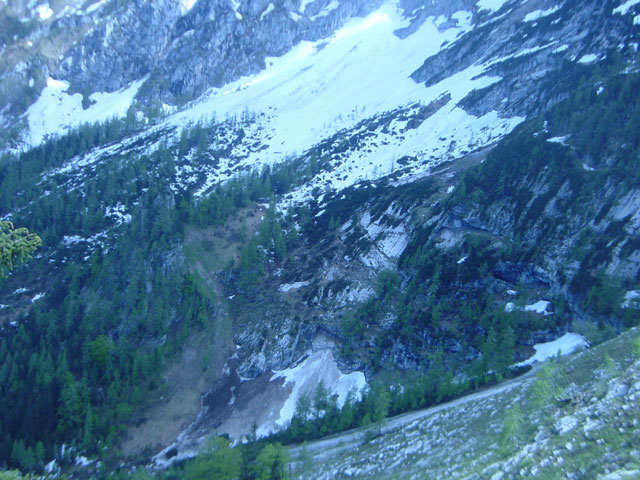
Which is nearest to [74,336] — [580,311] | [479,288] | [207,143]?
[479,288]

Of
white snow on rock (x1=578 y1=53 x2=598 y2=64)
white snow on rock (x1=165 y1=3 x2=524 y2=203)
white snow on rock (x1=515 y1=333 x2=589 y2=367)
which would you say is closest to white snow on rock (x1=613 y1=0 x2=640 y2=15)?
white snow on rock (x1=578 y1=53 x2=598 y2=64)

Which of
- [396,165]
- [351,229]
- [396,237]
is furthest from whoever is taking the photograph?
[396,165]

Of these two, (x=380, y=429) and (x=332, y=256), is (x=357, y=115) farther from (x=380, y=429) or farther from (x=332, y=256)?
(x=380, y=429)

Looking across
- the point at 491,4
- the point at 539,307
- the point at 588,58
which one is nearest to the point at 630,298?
the point at 539,307

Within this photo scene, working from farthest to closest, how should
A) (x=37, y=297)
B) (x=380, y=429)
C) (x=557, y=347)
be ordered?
(x=37, y=297)
(x=557, y=347)
(x=380, y=429)

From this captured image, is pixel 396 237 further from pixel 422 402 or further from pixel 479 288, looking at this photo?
pixel 422 402


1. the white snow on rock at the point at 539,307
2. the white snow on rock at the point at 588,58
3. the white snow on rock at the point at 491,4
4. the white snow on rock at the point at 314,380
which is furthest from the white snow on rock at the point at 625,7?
the white snow on rock at the point at 314,380

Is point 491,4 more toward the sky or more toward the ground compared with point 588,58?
more toward the sky
